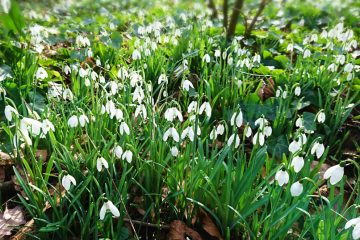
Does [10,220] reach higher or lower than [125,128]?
lower

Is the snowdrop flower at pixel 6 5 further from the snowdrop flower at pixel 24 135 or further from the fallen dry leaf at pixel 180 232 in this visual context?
the fallen dry leaf at pixel 180 232

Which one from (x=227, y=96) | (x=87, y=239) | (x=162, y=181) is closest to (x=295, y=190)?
(x=162, y=181)

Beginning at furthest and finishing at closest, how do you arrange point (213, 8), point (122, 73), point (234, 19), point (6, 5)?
point (213, 8) < point (234, 19) < point (122, 73) < point (6, 5)

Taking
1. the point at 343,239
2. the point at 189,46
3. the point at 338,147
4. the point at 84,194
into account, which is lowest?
the point at 338,147

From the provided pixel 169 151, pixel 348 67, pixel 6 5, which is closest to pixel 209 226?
pixel 169 151

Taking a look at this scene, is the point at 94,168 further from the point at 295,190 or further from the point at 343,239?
the point at 343,239

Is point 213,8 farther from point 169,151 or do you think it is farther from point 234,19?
point 169,151

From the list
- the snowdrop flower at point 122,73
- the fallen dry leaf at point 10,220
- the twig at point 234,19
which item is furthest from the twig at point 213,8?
the fallen dry leaf at point 10,220

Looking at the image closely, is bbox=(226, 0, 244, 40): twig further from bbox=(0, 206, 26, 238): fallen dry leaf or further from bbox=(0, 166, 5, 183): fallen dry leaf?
bbox=(0, 206, 26, 238): fallen dry leaf
